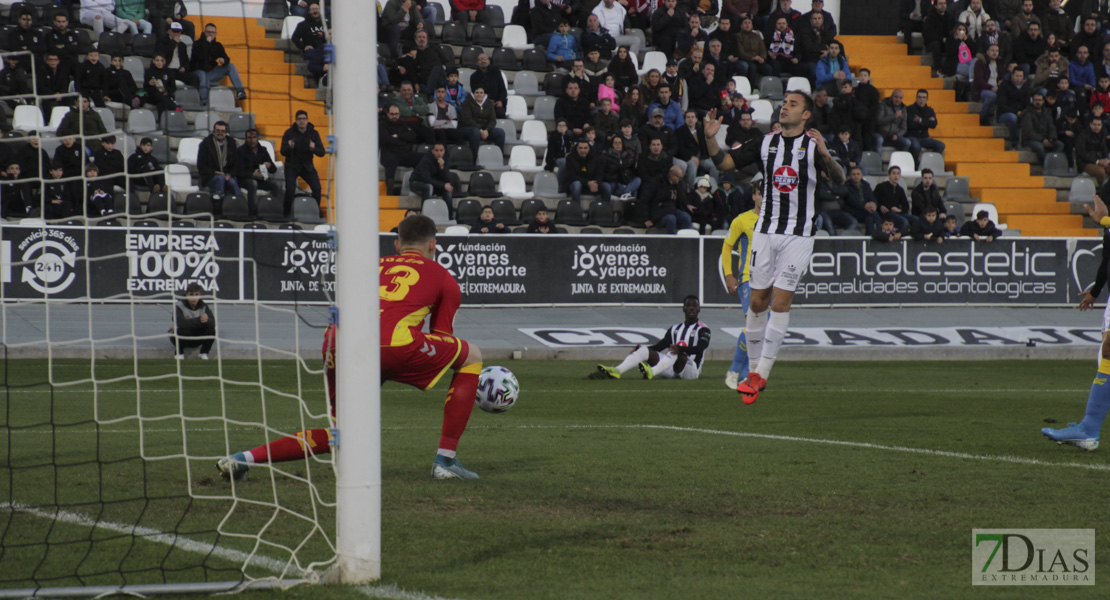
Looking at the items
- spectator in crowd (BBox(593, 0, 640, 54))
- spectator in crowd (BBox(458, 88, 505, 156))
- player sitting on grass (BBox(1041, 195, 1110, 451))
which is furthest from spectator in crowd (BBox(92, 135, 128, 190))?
spectator in crowd (BBox(593, 0, 640, 54))

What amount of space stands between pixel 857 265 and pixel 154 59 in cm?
1268

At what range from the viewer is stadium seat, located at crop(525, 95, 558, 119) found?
24969mm

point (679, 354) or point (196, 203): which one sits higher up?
point (196, 203)

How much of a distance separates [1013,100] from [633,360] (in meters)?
16.0

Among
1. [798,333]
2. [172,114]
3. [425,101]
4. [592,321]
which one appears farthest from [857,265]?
[172,114]

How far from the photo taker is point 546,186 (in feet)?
76.2

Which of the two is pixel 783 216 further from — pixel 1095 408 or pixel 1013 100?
pixel 1013 100

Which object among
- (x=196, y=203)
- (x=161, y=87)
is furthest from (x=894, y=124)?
(x=161, y=87)

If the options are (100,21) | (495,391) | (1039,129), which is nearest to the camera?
(495,391)

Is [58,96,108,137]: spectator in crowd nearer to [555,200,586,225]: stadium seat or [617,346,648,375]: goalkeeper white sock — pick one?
[617,346,648,375]: goalkeeper white sock

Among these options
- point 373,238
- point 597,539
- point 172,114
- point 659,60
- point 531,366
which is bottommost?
point 531,366

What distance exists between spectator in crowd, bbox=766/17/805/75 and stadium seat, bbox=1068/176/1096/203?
255 inches

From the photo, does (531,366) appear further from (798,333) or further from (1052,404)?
(1052,404)

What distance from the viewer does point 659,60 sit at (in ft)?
86.9
